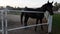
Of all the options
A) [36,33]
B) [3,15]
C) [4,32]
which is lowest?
[36,33]

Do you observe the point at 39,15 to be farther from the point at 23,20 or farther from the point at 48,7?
the point at 23,20

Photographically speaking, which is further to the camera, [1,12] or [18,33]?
[18,33]

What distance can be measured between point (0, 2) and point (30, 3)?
1.92 m

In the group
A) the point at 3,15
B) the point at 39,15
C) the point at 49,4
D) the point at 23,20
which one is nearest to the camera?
the point at 3,15

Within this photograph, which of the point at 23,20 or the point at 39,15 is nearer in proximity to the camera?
the point at 39,15

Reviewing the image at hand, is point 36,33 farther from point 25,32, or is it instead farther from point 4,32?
point 4,32

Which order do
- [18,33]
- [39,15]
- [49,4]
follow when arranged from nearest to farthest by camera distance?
[18,33] < [49,4] < [39,15]

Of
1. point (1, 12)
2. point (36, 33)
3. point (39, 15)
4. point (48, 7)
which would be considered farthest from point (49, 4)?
point (1, 12)

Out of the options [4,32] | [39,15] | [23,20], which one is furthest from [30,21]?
[4,32]

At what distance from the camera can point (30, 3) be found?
8.72 metres

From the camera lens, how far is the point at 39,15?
5543mm

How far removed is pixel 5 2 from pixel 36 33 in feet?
14.0

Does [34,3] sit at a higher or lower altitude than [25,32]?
higher

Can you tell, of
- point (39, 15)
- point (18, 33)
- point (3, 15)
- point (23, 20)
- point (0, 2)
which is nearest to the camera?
point (3, 15)
